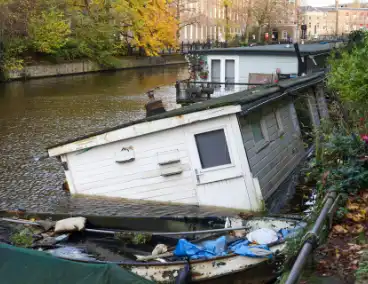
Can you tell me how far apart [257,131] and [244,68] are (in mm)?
10965

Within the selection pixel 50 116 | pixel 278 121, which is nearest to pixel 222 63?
pixel 278 121

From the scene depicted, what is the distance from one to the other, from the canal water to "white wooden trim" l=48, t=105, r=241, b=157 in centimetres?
233

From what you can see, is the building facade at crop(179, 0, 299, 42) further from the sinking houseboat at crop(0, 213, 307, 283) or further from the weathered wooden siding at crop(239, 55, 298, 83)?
the sinking houseboat at crop(0, 213, 307, 283)

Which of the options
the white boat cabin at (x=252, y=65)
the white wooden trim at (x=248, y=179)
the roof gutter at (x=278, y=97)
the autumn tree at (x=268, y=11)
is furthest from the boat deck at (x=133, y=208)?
the autumn tree at (x=268, y=11)

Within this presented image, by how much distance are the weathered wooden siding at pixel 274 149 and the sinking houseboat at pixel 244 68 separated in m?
5.90

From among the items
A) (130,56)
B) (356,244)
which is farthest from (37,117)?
(130,56)

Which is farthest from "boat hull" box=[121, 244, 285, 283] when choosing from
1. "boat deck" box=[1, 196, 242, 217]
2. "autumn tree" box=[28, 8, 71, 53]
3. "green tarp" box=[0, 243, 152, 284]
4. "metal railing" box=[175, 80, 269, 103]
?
"autumn tree" box=[28, 8, 71, 53]

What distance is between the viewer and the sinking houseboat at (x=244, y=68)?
22.9 meters

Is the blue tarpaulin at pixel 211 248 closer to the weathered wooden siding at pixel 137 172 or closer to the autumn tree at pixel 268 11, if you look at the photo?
the weathered wooden siding at pixel 137 172

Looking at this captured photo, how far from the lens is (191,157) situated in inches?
490

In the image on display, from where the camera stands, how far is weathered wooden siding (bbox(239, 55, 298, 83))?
2308cm

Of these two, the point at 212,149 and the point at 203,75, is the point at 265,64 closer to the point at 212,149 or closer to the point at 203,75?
the point at 203,75

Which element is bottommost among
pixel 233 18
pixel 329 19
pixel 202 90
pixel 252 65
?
pixel 202 90

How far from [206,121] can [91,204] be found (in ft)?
12.8
